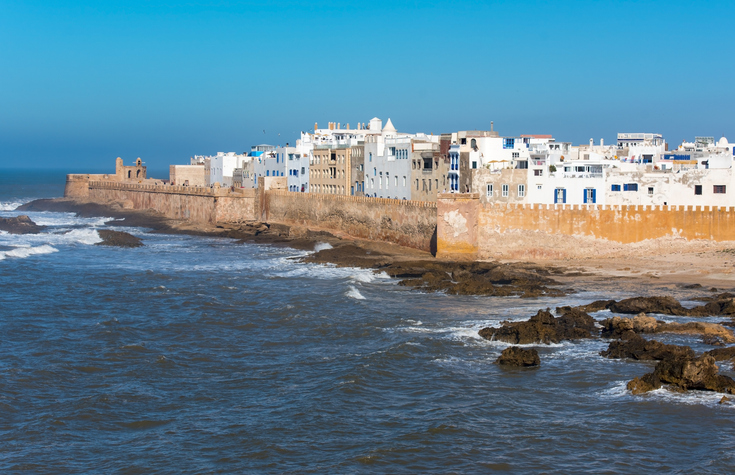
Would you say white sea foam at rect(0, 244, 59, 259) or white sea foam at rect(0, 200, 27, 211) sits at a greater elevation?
white sea foam at rect(0, 200, 27, 211)

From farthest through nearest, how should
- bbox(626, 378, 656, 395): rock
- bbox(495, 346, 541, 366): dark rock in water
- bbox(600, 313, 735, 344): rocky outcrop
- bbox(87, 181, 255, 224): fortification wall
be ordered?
1. bbox(87, 181, 255, 224): fortification wall
2. bbox(600, 313, 735, 344): rocky outcrop
3. bbox(495, 346, 541, 366): dark rock in water
4. bbox(626, 378, 656, 395): rock

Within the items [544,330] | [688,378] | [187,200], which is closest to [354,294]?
[544,330]

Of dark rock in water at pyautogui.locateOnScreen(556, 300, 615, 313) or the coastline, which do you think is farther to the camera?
the coastline

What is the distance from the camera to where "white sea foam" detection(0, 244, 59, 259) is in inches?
1679

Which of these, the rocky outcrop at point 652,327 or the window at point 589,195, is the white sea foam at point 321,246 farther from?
the rocky outcrop at point 652,327

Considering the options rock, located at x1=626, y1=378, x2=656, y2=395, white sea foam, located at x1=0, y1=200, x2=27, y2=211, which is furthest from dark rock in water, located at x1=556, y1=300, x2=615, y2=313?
white sea foam, located at x1=0, y1=200, x2=27, y2=211

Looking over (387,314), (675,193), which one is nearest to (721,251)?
(675,193)

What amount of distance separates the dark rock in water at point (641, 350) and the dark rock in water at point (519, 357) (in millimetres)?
2077

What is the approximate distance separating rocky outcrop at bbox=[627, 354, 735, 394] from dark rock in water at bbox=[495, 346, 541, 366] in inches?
103

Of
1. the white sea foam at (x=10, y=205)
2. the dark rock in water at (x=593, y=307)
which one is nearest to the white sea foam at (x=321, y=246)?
the dark rock in water at (x=593, y=307)

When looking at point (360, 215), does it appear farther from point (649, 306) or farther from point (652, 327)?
point (652, 327)

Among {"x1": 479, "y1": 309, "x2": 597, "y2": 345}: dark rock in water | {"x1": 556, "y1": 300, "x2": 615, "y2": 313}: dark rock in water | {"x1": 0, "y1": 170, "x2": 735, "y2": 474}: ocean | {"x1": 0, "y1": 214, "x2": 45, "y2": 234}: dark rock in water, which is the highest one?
{"x1": 0, "y1": 214, "x2": 45, "y2": 234}: dark rock in water

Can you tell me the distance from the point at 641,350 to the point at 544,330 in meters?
2.80

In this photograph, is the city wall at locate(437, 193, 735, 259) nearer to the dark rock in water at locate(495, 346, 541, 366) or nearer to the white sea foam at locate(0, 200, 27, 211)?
the dark rock in water at locate(495, 346, 541, 366)
